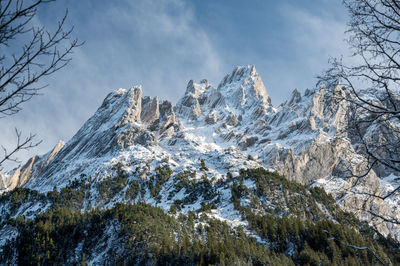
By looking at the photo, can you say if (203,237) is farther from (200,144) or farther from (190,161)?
(200,144)

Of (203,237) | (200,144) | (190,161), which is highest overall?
(200,144)

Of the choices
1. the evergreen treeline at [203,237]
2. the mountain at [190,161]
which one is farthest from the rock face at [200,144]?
the evergreen treeline at [203,237]

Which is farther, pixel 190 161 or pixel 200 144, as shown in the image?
pixel 200 144

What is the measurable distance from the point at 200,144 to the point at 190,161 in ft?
92.1

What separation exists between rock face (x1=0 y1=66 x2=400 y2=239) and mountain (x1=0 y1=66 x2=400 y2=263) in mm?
529

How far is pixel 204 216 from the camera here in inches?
2445

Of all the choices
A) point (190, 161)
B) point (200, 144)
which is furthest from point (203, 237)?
point (200, 144)

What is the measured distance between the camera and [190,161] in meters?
115

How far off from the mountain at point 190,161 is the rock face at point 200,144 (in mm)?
529

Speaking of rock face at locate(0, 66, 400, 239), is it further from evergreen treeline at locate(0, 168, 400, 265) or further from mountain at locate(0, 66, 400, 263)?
evergreen treeline at locate(0, 168, 400, 265)

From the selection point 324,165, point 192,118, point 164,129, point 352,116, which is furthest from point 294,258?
point 192,118

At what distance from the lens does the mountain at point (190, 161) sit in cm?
7812

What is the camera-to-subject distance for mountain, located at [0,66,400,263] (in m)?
78.1

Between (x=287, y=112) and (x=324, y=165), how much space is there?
147 feet
